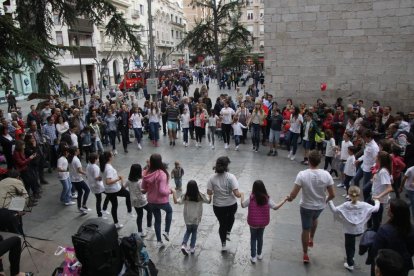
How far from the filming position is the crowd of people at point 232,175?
16.0 feet

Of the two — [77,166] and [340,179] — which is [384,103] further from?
[77,166]

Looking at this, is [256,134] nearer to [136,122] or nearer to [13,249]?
[136,122]

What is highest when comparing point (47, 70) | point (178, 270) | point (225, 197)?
point (47, 70)

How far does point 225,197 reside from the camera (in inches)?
207

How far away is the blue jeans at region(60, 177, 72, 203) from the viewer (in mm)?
7598

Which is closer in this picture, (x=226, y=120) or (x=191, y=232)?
(x=191, y=232)

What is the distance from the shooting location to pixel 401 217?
3.61m

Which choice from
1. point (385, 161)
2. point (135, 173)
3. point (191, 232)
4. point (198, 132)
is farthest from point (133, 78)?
point (385, 161)

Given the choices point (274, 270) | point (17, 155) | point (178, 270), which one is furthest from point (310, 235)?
point (17, 155)

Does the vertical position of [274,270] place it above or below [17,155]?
below

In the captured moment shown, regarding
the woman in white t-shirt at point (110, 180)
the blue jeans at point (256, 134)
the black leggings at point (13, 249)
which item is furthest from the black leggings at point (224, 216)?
the blue jeans at point (256, 134)

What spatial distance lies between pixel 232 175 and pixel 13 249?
3171 millimetres

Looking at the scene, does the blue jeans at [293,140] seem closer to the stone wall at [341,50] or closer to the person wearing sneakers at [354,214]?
the stone wall at [341,50]

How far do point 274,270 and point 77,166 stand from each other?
14.7 ft
